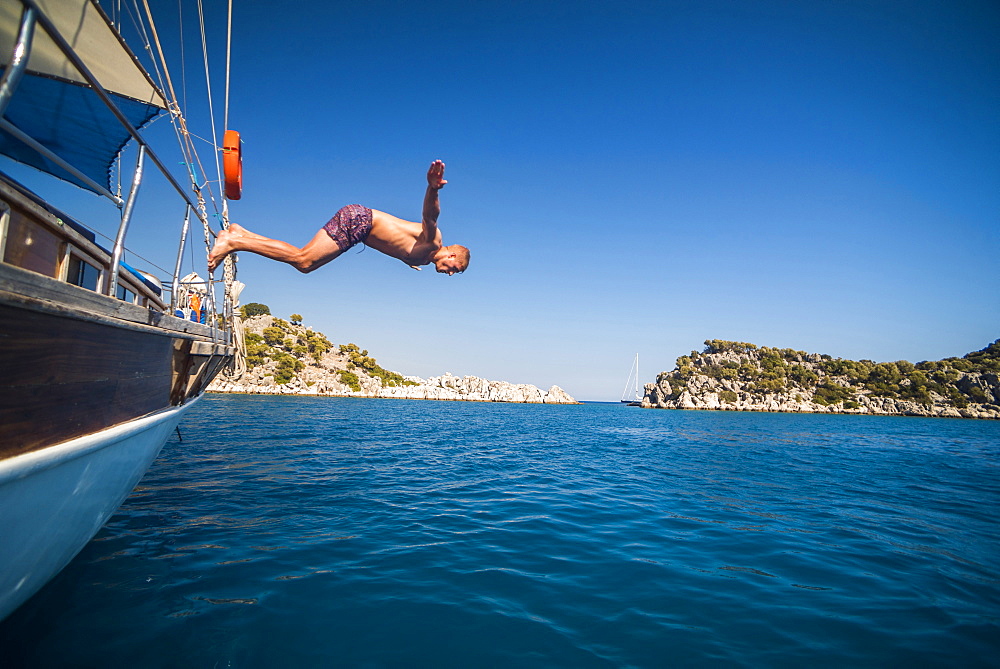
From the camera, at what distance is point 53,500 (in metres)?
2.30

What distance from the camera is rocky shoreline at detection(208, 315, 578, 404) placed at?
251ft

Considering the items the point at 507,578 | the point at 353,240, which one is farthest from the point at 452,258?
the point at 507,578

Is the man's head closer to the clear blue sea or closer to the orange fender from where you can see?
the orange fender

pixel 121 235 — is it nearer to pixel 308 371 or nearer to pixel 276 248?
pixel 276 248

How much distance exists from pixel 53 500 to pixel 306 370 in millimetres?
88871

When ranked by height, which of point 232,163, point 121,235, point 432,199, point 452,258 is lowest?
point 121,235

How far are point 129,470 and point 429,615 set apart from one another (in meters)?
2.80

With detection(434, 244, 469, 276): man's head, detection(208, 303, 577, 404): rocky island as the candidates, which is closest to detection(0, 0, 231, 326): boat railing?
→ detection(434, 244, 469, 276): man's head

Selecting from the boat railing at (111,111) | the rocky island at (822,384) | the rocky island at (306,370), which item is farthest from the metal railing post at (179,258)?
the rocky island at (822,384)

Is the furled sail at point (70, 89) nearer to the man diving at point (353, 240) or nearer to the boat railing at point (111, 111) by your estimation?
the boat railing at point (111, 111)

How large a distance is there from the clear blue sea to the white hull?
0.75 meters

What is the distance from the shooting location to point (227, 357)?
23.0 feet

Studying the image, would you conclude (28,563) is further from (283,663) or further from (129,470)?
(283,663)

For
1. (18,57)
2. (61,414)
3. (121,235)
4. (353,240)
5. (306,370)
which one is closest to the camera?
(18,57)
